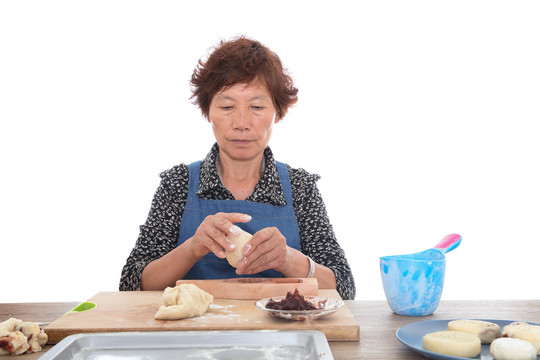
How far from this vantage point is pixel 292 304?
1.33 metres

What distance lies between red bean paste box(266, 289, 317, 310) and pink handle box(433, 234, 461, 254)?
1.68 feet

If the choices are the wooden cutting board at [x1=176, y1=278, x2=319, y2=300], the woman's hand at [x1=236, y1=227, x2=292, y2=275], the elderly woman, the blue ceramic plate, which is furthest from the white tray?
the elderly woman

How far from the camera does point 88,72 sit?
12.2ft

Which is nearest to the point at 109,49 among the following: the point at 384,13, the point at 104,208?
the point at 104,208

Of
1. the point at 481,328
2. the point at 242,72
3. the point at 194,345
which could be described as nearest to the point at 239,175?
the point at 242,72

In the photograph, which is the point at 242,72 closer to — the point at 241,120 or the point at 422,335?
the point at 241,120

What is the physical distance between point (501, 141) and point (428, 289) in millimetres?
2686

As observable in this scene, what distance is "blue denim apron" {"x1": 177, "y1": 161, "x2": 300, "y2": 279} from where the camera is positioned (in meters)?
2.16

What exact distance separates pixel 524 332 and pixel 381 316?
41 cm

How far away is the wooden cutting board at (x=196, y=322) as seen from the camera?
1.26 meters

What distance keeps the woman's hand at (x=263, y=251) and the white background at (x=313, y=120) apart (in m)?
2.00

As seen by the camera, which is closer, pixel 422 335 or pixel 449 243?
pixel 422 335

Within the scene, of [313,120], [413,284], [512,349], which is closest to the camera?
[512,349]

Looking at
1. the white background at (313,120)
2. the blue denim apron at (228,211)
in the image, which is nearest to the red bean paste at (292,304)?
the blue denim apron at (228,211)
